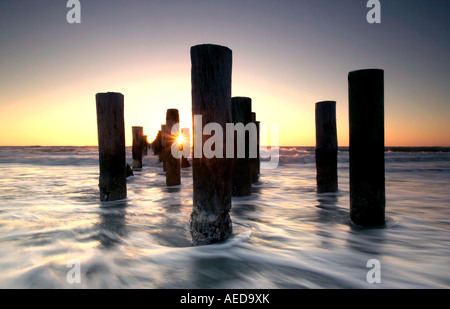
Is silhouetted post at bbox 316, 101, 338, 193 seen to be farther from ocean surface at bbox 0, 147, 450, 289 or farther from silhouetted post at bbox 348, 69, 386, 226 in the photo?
silhouetted post at bbox 348, 69, 386, 226

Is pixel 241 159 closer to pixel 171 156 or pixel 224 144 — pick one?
pixel 171 156

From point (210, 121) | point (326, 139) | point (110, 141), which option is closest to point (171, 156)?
point (110, 141)

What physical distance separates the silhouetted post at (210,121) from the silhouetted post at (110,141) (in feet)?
8.32

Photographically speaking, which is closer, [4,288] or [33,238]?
[4,288]

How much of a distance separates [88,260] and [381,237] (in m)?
3.27

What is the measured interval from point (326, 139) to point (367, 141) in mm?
2367

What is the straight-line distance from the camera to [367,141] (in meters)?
3.27

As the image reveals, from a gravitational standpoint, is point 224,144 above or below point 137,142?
below

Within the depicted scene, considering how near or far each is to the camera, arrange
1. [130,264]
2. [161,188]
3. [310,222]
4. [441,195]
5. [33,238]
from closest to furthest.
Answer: [130,264], [33,238], [310,222], [441,195], [161,188]

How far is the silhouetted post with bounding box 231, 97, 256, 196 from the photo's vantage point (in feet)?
17.4

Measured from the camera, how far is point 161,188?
24.0 ft
